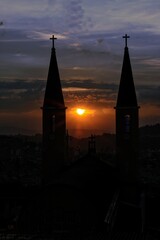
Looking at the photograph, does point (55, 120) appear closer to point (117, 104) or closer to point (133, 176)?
point (117, 104)

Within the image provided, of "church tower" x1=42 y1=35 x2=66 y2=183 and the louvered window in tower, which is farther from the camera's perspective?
"church tower" x1=42 y1=35 x2=66 y2=183

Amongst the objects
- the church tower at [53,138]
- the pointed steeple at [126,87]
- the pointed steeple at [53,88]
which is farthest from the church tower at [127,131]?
the pointed steeple at [53,88]

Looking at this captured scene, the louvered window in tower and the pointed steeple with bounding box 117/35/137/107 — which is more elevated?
the pointed steeple with bounding box 117/35/137/107

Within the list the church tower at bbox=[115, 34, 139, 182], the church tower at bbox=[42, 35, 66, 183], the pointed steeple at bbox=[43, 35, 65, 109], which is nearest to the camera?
the church tower at bbox=[115, 34, 139, 182]

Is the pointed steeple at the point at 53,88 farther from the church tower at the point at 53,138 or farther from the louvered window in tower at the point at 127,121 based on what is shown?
the louvered window in tower at the point at 127,121

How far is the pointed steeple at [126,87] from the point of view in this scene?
31250 mm

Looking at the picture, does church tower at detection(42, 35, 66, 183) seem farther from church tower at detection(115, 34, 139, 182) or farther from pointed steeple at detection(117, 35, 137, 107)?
pointed steeple at detection(117, 35, 137, 107)

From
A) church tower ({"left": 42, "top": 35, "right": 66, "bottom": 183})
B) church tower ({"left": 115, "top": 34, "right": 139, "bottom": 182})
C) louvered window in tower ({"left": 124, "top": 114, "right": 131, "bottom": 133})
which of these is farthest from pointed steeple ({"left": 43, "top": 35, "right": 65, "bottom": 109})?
louvered window in tower ({"left": 124, "top": 114, "right": 131, "bottom": 133})

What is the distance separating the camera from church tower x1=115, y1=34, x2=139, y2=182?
31172 mm

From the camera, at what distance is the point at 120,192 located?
100 ft

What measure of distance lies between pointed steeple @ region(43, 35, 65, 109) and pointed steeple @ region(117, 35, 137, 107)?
3642 mm

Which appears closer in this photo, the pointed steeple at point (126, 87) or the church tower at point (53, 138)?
the pointed steeple at point (126, 87)

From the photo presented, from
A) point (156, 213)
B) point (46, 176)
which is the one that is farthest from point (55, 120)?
point (156, 213)

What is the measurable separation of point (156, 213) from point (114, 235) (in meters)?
14.1
